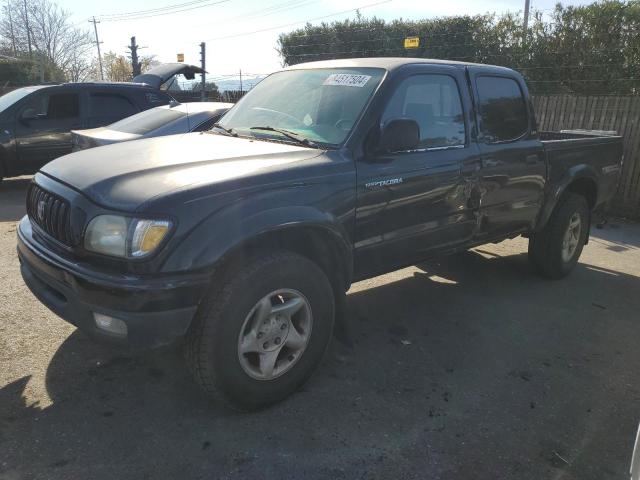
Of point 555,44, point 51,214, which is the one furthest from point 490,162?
point 555,44

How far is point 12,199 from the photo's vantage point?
326 inches

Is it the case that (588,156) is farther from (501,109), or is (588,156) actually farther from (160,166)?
(160,166)

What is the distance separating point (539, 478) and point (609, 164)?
13.4ft

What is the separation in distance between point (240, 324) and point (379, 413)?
3.14 ft

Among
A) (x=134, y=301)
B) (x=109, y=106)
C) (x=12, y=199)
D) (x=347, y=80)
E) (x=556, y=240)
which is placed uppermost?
(x=347, y=80)

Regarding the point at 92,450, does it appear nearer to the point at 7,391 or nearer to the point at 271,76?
the point at 7,391

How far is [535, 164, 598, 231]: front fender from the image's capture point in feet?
15.7

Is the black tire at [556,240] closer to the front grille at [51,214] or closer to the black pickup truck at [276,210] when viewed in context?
the black pickup truck at [276,210]

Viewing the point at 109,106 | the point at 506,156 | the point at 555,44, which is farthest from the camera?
the point at 555,44

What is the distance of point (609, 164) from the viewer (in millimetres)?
5512

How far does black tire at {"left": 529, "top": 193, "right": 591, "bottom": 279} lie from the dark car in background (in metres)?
4.00

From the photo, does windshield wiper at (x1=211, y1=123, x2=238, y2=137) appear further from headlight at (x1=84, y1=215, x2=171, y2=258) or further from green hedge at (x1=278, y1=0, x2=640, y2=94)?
green hedge at (x1=278, y1=0, x2=640, y2=94)

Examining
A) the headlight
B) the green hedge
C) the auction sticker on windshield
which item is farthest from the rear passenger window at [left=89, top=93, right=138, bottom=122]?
the green hedge

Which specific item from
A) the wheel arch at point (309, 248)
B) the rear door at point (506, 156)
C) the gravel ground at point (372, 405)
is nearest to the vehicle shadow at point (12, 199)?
the gravel ground at point (372, 405)
